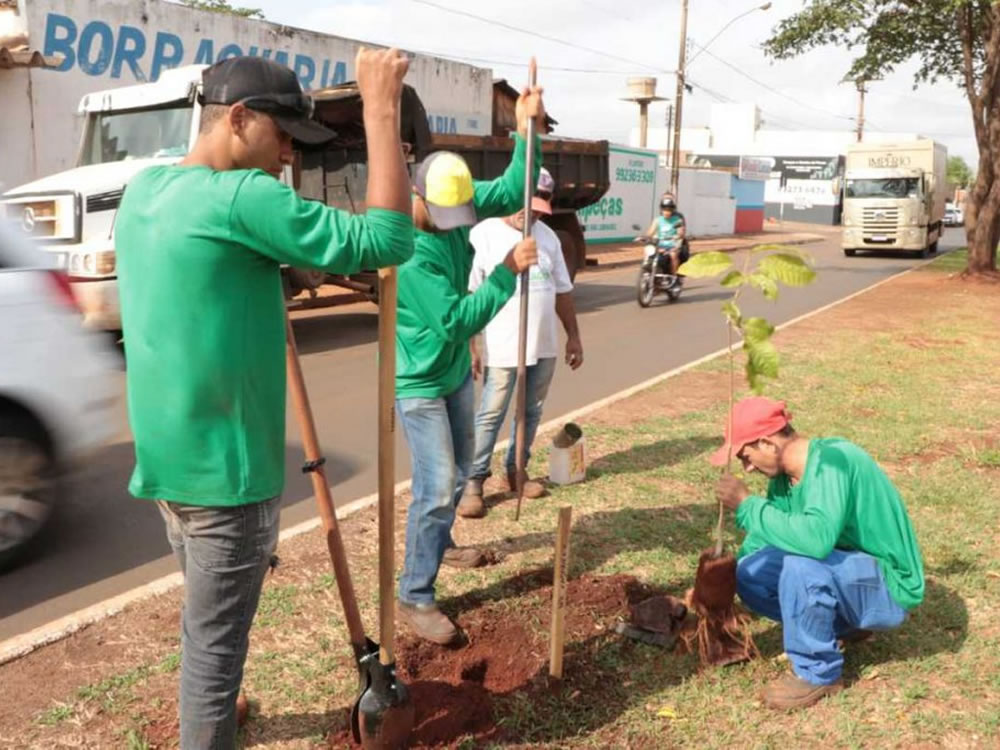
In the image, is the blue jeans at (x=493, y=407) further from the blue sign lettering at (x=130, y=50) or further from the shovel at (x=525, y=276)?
the blue sign lettering at (x=130, y=50)

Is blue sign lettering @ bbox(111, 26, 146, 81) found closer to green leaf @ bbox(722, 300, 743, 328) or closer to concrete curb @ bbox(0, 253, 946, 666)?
concrete curb @ bbox(0, 253, 946, 666)

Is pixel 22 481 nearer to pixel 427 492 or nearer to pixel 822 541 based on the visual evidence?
pixel 427 492

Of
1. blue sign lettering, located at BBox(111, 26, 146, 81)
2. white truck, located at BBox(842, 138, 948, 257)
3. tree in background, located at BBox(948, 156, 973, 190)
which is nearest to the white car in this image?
blue sign lettering, located at BBox(111, 26, 146, 81)

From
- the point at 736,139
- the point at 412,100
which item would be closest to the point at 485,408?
the point at 412,100

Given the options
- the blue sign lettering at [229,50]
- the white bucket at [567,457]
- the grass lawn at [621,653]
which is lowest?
the grass lawn at [621,653]

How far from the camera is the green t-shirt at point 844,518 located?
314 centimetres

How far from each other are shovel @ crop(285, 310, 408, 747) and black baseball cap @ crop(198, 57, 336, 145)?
68 cm

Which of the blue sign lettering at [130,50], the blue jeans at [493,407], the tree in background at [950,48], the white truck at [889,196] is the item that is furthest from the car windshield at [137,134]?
the white truck at [889,196]

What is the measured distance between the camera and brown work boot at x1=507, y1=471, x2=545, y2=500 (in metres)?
5.34

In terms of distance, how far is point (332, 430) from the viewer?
686 centimetres

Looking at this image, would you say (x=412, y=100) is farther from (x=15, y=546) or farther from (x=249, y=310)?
(x=249, y=310)

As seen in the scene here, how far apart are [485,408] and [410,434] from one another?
1656mm

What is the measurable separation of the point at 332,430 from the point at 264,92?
495 cm

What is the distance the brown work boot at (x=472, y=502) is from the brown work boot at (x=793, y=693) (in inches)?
81.0
